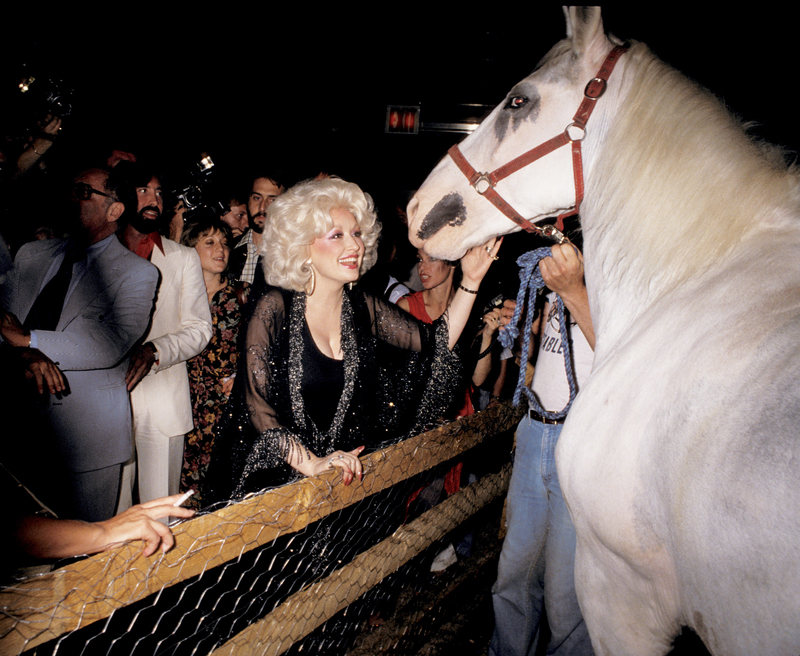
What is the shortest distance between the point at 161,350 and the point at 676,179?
2.79 meters

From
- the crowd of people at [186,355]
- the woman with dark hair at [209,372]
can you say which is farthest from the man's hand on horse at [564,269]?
the woman with dark hair at [209,372]

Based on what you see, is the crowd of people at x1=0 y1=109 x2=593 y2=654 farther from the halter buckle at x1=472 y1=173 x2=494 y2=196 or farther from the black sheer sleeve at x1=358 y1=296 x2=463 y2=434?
the halter buckle at x1=472 y1=173 x2=494 y2=196

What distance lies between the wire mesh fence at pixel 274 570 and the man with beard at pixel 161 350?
2.68 ft

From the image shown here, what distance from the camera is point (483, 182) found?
173 cm

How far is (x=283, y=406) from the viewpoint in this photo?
2.16 metres

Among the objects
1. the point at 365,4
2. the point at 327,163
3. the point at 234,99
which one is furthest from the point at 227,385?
the point at 327,163

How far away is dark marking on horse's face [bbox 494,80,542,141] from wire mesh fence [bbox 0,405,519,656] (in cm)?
142

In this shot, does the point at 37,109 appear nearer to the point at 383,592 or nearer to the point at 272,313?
the point at 272,313

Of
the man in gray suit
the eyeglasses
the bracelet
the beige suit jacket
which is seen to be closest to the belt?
the bracelet

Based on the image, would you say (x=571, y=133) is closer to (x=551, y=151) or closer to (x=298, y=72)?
(x=551, y=151)

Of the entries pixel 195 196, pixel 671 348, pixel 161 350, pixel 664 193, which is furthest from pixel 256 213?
pixel 671 348

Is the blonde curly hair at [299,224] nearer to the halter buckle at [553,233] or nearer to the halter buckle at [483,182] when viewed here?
the halter buckle at [483,182]

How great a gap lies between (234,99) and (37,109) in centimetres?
488

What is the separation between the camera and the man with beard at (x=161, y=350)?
8.74 ft
